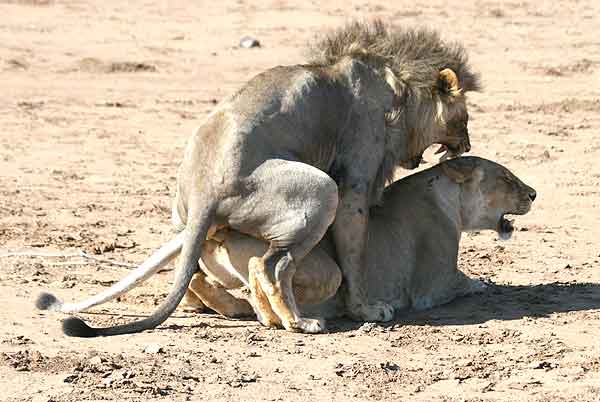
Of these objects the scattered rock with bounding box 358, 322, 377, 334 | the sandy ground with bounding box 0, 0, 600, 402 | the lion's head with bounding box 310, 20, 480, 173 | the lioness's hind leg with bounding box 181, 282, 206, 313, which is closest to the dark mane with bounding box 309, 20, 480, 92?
the lion's head with bounding box 310, 20, 480, 173

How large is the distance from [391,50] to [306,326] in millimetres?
1855

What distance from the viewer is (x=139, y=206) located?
38.7ft

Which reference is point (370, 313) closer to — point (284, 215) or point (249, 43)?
point (284, 215)

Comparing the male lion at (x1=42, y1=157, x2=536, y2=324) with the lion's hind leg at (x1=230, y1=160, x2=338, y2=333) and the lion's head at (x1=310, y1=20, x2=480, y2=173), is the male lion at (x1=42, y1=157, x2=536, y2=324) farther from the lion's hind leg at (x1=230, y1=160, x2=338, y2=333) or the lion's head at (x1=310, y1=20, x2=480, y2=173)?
the lion's head at (x1=310, y1=20, x2=480, y2=173)

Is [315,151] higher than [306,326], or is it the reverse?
[315,151]

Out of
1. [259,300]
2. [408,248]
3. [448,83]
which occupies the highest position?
[448,83]

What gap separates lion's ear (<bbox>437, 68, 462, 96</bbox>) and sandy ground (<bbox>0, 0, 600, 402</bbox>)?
3.46 feet

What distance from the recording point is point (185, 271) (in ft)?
25.9

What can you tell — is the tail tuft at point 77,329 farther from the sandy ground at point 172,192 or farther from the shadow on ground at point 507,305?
the shadow on ground at point 507,305

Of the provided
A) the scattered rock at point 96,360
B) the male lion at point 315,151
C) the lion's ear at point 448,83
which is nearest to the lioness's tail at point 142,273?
the male lion at point 315,151

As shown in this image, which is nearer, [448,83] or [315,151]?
[315,151]

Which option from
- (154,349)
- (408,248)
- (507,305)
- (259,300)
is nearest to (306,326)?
(259,300)

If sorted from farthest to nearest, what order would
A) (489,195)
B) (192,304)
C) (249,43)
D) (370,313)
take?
(249,43)
(489,195)
(192,304)
(370,313)

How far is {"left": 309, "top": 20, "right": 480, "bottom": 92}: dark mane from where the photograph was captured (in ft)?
28.8
